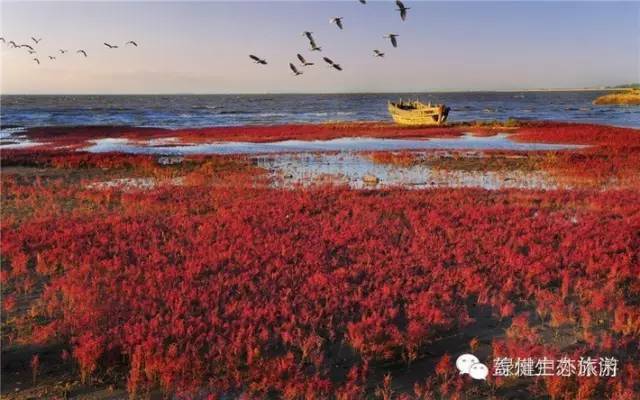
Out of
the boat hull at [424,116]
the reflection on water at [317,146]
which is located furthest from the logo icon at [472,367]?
the boat hull at [424,116]

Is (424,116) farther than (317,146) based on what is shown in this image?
Yes

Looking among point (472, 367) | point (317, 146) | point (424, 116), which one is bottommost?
point (472, 367)

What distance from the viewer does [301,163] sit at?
27438 mm

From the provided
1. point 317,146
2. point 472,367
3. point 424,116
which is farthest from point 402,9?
point 424,116

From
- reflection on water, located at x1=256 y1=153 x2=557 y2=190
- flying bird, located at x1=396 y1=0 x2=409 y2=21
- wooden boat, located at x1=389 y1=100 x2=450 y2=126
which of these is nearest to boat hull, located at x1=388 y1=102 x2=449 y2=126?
wooden boat, located at x1=389 y1=100 x2=450 y2=126

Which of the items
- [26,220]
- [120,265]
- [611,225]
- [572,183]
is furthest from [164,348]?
[572,183]

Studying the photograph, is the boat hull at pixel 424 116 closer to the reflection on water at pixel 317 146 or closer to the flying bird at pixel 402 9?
the reflection on water at pixel 317 146

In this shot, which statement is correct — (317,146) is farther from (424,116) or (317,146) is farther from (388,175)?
(424,116)

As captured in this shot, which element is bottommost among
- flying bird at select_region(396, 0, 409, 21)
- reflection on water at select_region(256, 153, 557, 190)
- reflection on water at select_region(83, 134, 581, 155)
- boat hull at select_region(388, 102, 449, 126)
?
reflection on water at select_region(256, 153, 557, 190)

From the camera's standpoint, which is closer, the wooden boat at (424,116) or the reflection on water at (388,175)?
the reflection on water at (388,175)

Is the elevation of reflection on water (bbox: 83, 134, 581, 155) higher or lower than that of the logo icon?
higher

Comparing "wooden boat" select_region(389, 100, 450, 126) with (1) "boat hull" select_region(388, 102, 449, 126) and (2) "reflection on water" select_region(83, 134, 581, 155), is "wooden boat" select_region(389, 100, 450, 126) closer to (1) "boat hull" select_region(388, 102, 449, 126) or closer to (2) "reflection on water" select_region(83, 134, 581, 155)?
(1) "boat hull" select_region(388, 102, 449, 126)

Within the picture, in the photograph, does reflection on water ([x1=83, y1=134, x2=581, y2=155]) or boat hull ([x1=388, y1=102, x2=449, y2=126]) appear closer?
reflection on water ([x1=83, y1=134, x2=581, y2=155])

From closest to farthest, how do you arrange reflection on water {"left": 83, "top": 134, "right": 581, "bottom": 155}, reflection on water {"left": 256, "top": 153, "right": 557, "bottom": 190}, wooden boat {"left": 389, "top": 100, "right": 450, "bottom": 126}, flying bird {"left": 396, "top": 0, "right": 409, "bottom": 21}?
flying bird {"left": 396, "top": 0, "right": 409, "bottom": 21} < reflection on water {"left": 256, "top": 153, "right": 557, "bottom": 190} < reflection on water {"left": 83, "top": 134, "right": 581, "bottom": 155} < wooden boat {"left": 389, "top": 100, "right": 450, "bottom": 126}
